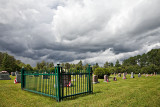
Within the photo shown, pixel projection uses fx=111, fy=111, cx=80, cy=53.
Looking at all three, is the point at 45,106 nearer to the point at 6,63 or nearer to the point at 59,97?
the point at 59,97

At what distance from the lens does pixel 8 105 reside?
5.39m

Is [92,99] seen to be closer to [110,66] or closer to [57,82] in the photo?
[57,82]

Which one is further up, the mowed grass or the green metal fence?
the green metal fence

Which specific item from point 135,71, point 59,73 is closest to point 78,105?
point 59,73

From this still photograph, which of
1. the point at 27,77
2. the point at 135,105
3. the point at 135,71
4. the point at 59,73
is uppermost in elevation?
the point at 59,73

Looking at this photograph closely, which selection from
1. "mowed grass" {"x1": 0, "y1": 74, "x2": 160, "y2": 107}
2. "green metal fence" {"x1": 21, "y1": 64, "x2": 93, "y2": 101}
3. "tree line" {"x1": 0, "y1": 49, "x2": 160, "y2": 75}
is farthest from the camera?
"tree line" {"x1": 0, "y1": 49, "x2": 160, "y2": 75}

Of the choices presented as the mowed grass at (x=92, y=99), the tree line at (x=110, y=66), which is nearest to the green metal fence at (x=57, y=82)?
the mowed grass at (x=92, y=99)

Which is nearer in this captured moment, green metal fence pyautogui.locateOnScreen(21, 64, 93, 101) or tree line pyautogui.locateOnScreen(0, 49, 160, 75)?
green metal fence pyautogui.locateOnScreen(21, 64, 93, 101)

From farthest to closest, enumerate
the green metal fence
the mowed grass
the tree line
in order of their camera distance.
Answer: the tree line, the green metal fence, the mowed grass

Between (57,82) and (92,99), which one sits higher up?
(57,82)

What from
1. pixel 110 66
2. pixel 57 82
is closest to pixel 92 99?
pixel 57 82

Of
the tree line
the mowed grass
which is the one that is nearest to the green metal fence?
the mowed grass

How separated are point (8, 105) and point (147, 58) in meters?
100

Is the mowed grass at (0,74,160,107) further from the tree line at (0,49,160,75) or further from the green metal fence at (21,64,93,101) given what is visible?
the tree line at (0,49,160,75)
